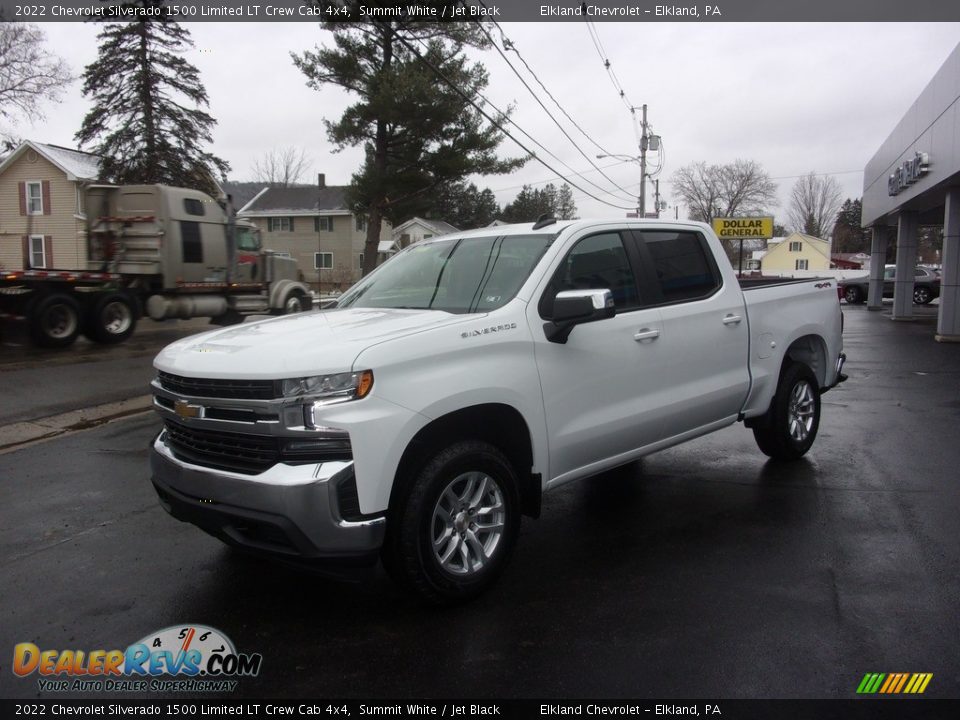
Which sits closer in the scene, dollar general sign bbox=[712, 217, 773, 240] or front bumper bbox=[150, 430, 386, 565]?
front bumper bbox=[150, 430, 386, 565]

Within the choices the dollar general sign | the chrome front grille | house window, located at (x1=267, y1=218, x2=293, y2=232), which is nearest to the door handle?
the chrome front grille

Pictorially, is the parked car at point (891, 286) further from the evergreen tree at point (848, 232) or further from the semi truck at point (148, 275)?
the evergreen tree at point (848, 232)

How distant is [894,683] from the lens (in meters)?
3.11

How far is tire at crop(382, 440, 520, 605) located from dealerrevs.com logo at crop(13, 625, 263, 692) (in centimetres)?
79

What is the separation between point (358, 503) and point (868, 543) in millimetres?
3205

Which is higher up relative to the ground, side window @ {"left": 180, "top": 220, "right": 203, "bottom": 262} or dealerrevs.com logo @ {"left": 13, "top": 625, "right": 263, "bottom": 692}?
side window @ {"left": 180, "top": 220, "right": 203, "bottom": 262}

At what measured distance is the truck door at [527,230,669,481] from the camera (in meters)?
4.18

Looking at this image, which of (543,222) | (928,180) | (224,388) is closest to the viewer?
(224,388)

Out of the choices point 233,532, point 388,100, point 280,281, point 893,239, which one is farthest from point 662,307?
point 893,239

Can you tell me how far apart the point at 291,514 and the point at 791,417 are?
15.1ft

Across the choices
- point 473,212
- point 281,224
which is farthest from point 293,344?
point 473,212

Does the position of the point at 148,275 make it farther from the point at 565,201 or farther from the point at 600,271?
the point at 565,201

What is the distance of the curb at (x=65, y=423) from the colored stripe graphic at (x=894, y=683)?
7.45 metres

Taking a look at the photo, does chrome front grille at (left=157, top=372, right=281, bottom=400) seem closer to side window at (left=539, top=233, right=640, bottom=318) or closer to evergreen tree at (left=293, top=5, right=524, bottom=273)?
side window at (left=539, top=233, right=640, bottom=318)
